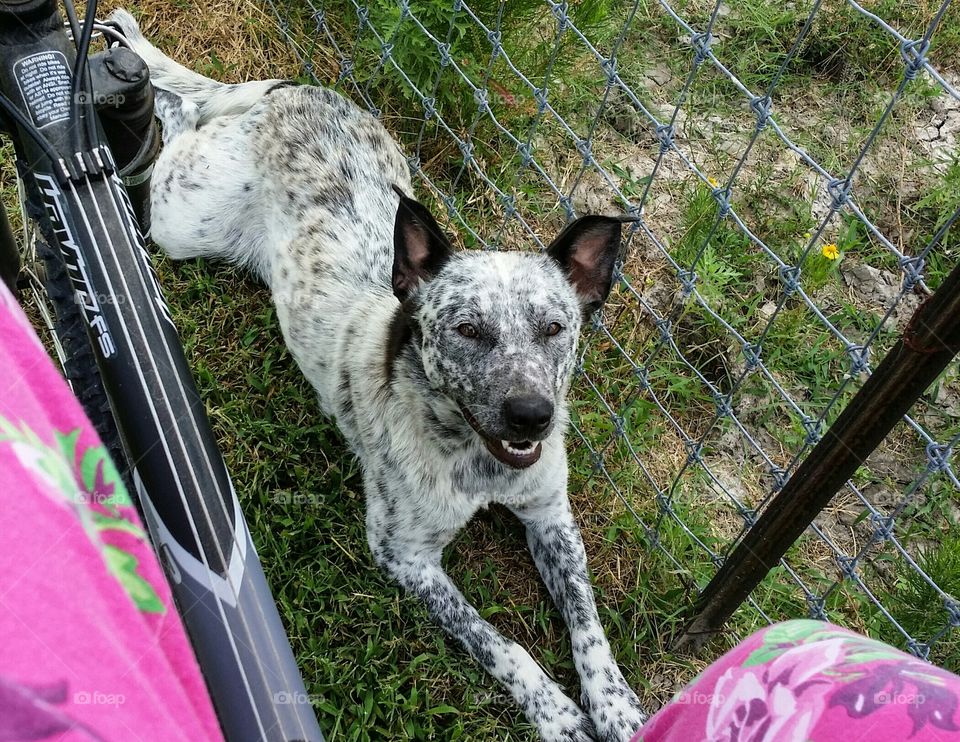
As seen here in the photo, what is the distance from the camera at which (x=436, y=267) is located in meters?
2.93

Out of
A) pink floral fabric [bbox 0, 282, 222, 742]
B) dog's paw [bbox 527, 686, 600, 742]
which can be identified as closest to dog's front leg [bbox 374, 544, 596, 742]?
dog's paw [bbox 527, 686, 600, 742]

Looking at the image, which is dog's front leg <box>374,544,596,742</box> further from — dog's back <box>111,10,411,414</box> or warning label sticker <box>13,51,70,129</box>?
warning label sticker <box>13,51,70,129</box>

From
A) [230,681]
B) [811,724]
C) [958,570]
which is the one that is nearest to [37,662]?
[230,681]

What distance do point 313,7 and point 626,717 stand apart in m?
3.56

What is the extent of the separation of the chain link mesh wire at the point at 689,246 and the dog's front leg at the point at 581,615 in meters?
0.32

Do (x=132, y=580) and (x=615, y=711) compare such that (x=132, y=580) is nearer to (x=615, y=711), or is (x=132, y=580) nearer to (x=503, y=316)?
(x=503, y=316)

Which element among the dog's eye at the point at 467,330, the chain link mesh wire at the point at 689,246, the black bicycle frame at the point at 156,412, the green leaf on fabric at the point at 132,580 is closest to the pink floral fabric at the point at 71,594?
the green leaf on fabric at the point at 132,580

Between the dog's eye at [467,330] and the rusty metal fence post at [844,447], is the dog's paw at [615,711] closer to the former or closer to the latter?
the rusty metal fence post at [844,447]

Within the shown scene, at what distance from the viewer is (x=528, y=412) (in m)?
2.55

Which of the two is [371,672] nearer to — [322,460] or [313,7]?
[322,460]

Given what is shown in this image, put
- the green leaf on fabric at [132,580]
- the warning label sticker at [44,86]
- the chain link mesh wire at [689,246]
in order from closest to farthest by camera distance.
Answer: the green leaf on fabric at [132,580], the warning label sticker at [44,86], the chain link mesh wire at [689,246]

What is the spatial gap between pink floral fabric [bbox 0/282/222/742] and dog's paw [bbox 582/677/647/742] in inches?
81.5

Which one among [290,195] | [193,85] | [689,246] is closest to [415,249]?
[290,195]

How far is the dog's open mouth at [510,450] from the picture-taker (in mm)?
2732
